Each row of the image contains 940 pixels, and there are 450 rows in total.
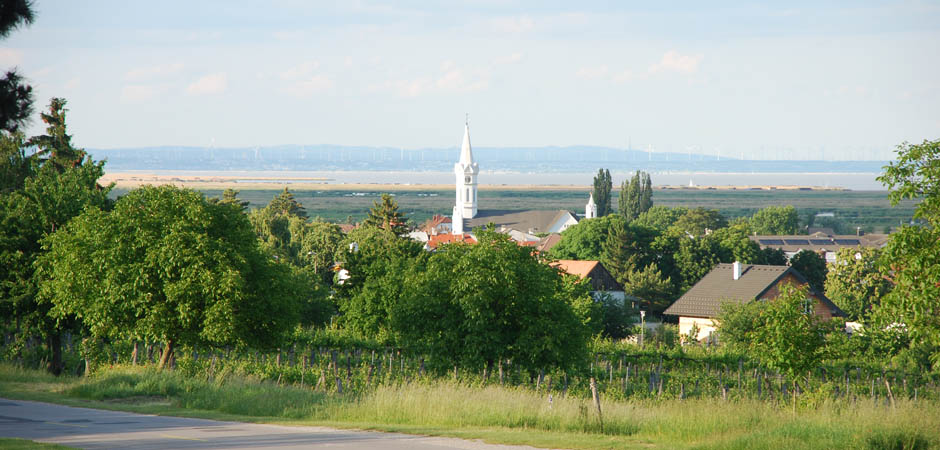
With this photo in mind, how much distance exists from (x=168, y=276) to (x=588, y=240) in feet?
255

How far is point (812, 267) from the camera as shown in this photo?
318ft

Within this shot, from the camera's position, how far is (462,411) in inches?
784

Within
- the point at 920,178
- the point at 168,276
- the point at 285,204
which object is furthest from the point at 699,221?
the point at 920,178

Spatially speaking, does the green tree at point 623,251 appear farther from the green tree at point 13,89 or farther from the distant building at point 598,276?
the green tree at point 13,89

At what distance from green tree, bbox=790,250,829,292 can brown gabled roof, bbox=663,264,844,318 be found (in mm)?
19587

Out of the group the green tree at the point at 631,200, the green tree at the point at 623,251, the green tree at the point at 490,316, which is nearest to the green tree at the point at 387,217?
the green tree at the point at 623,251

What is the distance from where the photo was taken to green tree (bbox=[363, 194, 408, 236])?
9006cm

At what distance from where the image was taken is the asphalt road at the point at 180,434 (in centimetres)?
1692

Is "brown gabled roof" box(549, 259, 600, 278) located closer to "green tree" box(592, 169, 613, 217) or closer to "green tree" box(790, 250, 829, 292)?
"green tree" box(790, 250, 829, 292)

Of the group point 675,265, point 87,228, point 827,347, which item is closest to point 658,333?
point 675,265

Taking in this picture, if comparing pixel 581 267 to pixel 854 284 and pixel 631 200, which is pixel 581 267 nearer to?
pixel 854 284

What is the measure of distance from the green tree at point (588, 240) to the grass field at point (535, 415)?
264 ft

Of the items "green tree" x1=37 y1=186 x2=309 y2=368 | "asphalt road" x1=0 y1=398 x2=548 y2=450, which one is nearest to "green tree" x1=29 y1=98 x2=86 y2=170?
"green tree" x1=37 y1=186 x2=309 y2=368

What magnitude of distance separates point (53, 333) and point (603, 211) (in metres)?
152
